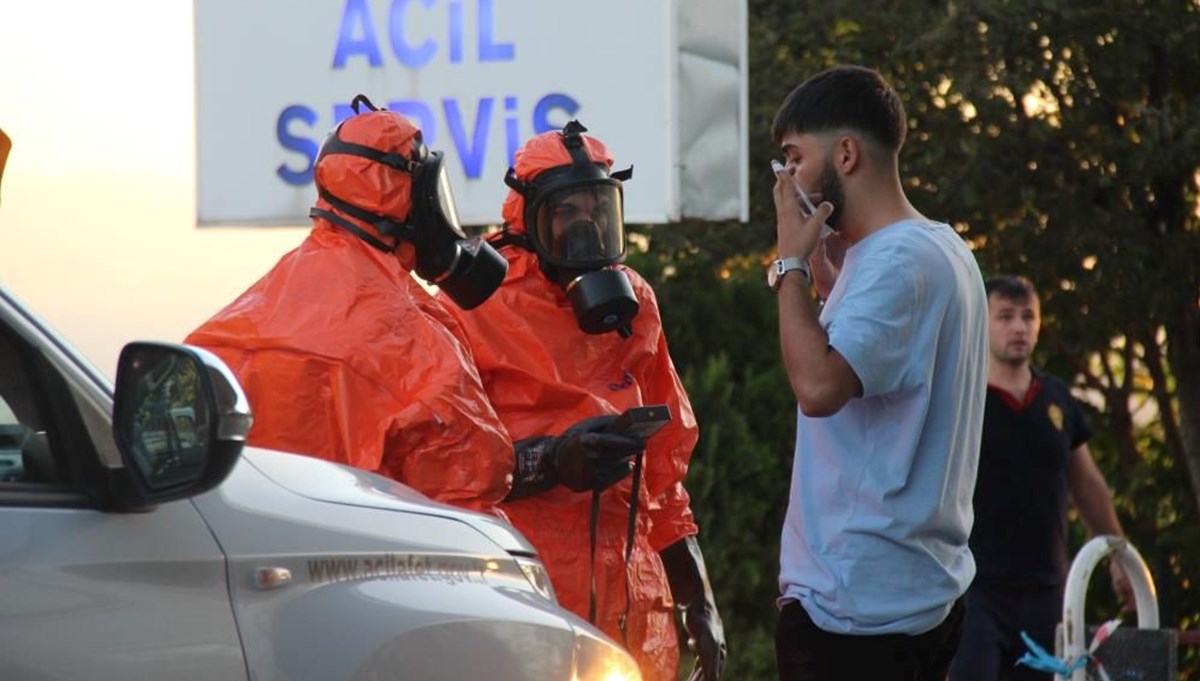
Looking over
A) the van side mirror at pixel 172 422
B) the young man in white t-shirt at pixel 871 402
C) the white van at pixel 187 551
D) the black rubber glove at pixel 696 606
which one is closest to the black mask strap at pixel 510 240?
the black rubber glove at pixel 696 606

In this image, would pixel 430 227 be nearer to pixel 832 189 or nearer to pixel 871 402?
pixel 832 189

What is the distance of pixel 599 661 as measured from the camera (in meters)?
3.68

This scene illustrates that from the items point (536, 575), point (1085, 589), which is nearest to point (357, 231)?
point (536, 575)

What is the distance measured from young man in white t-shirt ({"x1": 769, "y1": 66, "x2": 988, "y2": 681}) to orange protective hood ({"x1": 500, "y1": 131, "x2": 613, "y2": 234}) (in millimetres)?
1218

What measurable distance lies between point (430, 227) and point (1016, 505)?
2.96m

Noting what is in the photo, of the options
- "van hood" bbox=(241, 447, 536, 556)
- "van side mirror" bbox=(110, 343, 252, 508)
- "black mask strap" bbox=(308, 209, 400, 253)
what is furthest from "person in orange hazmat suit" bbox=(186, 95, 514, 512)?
"van side mirror" bbox=(110, 343, 252, 508)

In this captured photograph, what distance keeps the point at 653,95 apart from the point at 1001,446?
2604 mm

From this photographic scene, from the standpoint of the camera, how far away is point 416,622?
10.8 ft

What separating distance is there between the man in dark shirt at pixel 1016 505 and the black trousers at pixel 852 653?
2.81 metres

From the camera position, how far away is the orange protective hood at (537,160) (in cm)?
529

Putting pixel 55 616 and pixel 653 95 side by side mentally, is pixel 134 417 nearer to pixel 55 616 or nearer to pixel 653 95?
pixel 55 616

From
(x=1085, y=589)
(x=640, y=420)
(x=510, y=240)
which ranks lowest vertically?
(x=1085, y=589)

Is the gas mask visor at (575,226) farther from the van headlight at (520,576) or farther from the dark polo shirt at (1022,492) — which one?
the dark polo shirt at (1022,492)

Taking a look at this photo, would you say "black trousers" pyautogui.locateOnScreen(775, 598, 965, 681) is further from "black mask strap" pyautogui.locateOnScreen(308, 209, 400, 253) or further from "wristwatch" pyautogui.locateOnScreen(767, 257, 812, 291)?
"black mask strap" pyautogui.locateOnScreen(308, 209, 400, 253)
